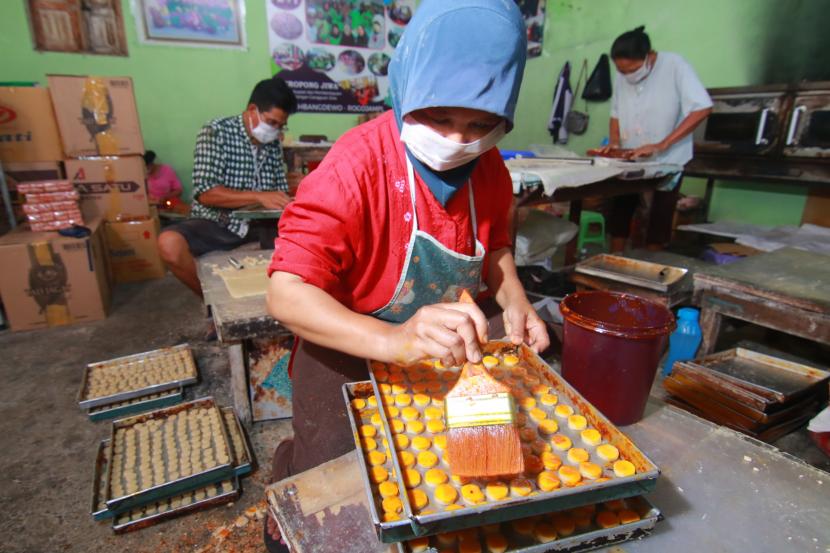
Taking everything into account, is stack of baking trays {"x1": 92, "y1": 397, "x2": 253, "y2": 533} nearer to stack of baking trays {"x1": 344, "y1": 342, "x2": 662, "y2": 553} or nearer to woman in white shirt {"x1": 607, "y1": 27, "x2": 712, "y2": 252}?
stack of baking trays {"x1": 344, "y1": 342, "x2": 662, "y2": 553}

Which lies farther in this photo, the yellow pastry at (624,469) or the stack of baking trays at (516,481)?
the yellow pastry at (624,469)

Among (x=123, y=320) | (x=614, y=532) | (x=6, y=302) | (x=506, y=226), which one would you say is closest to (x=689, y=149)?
(x=506, y=226)

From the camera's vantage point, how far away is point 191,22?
557cm

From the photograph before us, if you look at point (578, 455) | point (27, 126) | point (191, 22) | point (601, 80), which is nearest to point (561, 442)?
point (578, 455)

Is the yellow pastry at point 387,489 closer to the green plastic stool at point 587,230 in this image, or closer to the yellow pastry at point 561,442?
the yellow pastry at point 561,442

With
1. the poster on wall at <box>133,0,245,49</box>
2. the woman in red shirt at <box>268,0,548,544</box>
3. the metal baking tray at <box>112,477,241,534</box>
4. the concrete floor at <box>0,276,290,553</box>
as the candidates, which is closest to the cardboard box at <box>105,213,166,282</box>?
the concrete floor at <box>0,276,290,553</box>

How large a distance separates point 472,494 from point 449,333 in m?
0.33

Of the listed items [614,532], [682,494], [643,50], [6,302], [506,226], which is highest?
[643,50]

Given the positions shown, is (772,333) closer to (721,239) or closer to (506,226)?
(721,239)

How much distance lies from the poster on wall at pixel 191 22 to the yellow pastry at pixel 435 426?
6.22m

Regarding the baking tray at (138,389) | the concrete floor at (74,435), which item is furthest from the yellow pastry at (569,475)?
the baking tray at (138,389)

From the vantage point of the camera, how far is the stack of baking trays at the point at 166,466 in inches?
69.0

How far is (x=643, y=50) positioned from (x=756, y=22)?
156 cm

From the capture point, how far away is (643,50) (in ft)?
12.5
